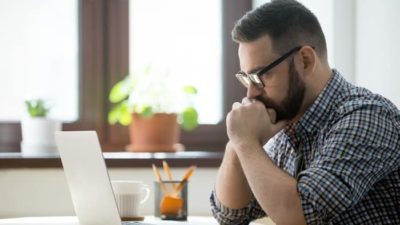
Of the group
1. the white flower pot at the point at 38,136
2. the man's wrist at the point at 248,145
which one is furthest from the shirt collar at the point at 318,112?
the white flower pot at the point at 38,136

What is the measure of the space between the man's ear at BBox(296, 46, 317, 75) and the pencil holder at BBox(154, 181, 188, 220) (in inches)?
26.9

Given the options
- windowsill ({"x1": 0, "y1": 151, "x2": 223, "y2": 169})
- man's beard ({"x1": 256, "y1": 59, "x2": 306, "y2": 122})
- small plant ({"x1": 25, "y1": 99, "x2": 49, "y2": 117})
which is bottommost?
windowsill ({"x1": 0, "y1": 151, "x2": 223, "y2": 169})

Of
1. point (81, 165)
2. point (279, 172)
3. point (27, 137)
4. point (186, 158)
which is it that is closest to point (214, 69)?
point (186, 158)

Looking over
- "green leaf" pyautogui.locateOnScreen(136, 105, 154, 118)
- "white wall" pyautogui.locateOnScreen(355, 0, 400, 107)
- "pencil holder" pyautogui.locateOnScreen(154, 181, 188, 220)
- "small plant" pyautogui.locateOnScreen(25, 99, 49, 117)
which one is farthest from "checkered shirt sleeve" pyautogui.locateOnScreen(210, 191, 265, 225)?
"small plant" pyautogui.locateOnScreen(25, 99, 49, 117)

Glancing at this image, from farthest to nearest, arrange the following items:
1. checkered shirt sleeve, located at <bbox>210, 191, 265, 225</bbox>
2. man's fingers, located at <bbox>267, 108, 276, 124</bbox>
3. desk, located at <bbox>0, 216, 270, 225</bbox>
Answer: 1. desk, located at <bbox>0, 216, 270, 225</bbox>
2. checkered shirt sleeve, located at <bbox>210, 191, 265, 225</bbox>
3. man's fingers, located at <bbox>267, 108, 276, 124</bbox>

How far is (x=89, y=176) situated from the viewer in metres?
2.00

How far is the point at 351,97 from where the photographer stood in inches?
72.7

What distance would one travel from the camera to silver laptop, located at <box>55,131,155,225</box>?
6.44 feet

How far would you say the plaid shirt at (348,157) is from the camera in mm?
1665

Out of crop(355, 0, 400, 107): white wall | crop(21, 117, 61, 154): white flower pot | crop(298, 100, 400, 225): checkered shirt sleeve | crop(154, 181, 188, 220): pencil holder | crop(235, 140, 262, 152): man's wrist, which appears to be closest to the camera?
crop(298, 100, 400, 225): checkered shirt sleeve

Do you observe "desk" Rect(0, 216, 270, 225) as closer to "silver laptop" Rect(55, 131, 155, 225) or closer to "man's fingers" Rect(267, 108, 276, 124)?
"silver laptop" Rect(55, 131, 155, 225)

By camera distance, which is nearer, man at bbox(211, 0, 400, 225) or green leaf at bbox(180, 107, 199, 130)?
A: man at bbox(211, 0, 400, 225)

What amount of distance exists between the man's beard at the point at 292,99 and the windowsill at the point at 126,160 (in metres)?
1.34

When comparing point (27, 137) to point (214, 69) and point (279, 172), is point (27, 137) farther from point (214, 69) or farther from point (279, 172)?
point (279, 172)
